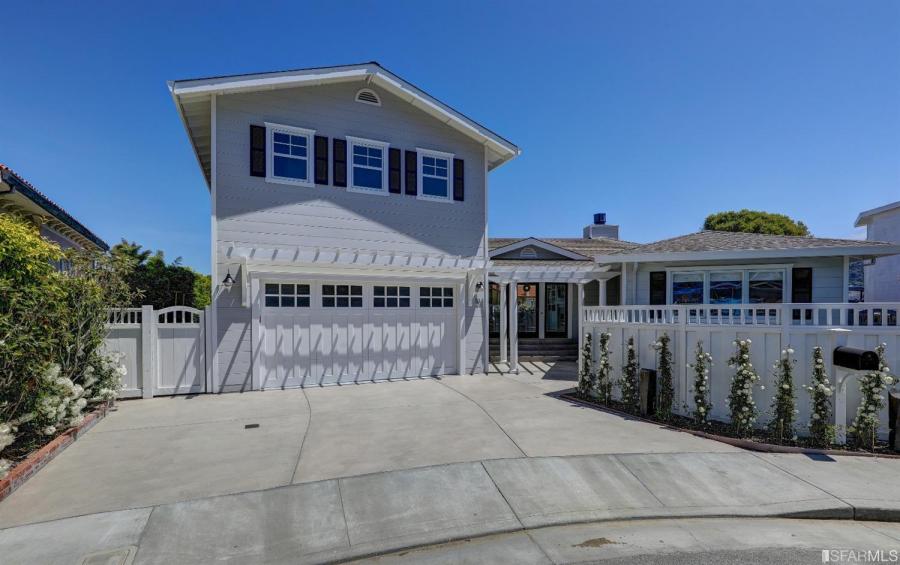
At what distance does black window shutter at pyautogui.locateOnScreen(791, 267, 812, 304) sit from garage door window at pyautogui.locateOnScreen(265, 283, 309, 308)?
1146cm

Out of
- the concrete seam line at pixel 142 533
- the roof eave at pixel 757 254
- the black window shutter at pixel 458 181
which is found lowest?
the concrete seam line at pixel 142 533

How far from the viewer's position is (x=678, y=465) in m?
4.79

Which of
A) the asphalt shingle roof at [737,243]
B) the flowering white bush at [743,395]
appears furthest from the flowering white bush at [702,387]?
the asphalt shingle roof at [737,243]

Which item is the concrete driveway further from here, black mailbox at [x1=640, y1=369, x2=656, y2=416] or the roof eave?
the roof eave

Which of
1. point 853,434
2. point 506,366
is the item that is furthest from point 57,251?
point 853,434

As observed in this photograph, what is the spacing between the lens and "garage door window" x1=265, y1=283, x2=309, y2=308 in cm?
873

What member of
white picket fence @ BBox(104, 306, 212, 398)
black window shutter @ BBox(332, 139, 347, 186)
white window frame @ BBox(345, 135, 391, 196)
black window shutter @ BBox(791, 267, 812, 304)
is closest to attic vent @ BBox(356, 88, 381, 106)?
white window frame @ BBox(345, 135, 391, 196)

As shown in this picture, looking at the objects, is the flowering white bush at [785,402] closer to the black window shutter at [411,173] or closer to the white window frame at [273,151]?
the black window shutter at [411,173]

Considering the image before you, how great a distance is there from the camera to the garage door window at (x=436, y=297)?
10125 millimetres

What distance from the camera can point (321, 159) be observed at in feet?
29.4

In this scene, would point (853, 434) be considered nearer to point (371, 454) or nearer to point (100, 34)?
point (371, 454)

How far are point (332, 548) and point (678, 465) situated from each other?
3.87m

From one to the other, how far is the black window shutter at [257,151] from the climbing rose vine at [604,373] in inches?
296

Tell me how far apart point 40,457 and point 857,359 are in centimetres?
966
